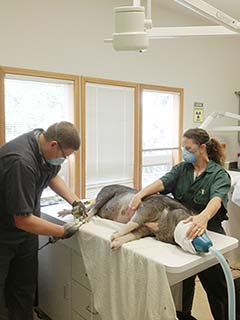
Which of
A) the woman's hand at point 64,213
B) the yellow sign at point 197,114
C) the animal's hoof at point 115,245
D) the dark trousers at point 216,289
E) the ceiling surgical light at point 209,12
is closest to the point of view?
the ceiling surgical light at point 209,12

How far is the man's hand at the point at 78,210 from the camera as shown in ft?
6.86

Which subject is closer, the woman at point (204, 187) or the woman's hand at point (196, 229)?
the woman's hand at point (196, 229)

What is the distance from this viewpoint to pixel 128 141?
11.5ft

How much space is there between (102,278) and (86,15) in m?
2.34

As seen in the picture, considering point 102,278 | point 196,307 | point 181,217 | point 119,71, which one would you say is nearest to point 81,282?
point 102,278

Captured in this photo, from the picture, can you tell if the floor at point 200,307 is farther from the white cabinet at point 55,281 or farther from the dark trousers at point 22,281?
the dark trousers at point 22,281

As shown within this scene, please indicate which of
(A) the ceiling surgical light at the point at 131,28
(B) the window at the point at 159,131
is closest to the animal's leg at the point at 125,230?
(A) the ceiling surgical light at the point at 131,28

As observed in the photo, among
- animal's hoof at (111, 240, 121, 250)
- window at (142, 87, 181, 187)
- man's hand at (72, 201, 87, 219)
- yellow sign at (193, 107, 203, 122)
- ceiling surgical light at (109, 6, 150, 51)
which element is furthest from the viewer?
yellow sign at (193, 107, 203, 122)

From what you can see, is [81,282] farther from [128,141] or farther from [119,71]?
[119,71]

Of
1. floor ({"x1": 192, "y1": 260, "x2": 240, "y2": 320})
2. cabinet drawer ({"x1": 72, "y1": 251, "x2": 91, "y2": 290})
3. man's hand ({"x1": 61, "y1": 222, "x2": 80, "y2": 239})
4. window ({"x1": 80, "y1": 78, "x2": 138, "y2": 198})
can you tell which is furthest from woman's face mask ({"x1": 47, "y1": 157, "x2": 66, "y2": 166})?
floor ({"x1": 192, "y1": 260, "x2": 240, "y2": 320})

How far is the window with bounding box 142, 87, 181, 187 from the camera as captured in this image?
12.3ft

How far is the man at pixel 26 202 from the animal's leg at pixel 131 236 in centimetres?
33

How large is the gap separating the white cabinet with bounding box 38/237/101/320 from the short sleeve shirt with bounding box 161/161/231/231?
709 millimetres

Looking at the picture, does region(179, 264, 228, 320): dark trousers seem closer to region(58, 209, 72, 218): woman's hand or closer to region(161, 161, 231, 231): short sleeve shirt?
region(161, 161, 231, 231): short sleeve shirt
